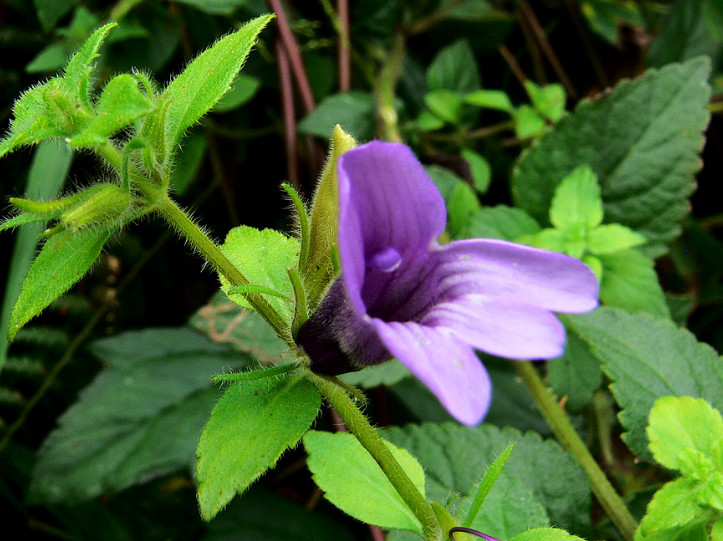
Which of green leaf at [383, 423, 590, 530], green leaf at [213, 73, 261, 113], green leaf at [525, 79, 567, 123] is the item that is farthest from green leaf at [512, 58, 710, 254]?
green leaf at [213, 73, 261, 113]

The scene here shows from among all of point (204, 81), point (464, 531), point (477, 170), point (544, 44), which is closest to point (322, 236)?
point (204, 81)

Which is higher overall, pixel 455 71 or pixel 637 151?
pixel 455 71

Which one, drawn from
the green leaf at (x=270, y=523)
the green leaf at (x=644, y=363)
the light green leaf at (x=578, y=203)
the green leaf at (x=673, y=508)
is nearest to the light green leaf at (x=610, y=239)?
the light green leaf at (x=578, y=203)

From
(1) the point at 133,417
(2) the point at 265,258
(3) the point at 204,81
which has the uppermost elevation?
(3) the point at 204,81

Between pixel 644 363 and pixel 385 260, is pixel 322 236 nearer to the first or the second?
pixel 385 260

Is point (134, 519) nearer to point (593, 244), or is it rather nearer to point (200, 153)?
point (200, 153)

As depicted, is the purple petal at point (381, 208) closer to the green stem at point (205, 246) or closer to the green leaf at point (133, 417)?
the green stem at point (205, 246)

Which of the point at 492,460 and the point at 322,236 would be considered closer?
the point at 322,236

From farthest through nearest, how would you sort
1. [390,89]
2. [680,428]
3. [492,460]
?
1. [390,89]
2. [492,460]
3. [680,428]
